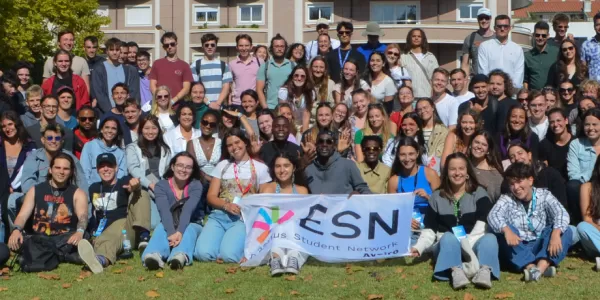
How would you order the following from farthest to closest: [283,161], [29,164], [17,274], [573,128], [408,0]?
[408,0]
[573,128]
[29,164]
[283,161]
[17,274]

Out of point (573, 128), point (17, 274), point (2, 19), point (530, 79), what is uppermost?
point (2, 19)

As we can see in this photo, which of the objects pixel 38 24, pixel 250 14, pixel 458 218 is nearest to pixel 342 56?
pixel 458 218

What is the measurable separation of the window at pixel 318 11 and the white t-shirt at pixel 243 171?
38.8 meters

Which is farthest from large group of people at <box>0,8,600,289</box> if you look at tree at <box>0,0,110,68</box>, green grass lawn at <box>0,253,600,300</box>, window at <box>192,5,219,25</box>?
window at <box>192,5,219,25</box>

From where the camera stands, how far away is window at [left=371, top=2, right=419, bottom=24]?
161ft

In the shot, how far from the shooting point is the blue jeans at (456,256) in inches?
336

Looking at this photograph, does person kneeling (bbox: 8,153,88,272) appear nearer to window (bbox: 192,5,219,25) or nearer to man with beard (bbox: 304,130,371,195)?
man with beard (bbox: 304,130,371,195)

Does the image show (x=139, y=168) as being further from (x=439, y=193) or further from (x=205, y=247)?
(x=439, y=193)

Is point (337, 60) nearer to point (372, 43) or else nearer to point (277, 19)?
point (372, 43)

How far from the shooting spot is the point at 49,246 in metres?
9.42

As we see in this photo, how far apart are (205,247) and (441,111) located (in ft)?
15.3

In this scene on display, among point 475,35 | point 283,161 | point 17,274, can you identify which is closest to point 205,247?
point 283,161

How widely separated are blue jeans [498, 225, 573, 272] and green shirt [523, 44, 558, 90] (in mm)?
6029

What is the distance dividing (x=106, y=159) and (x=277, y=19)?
130 feet
